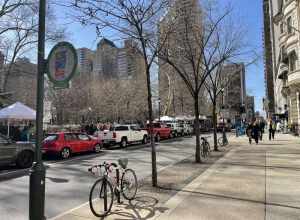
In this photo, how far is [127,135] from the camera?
88.4 ft

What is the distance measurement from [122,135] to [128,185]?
1841 centimetres

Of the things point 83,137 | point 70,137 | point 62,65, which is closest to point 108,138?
point 83,137

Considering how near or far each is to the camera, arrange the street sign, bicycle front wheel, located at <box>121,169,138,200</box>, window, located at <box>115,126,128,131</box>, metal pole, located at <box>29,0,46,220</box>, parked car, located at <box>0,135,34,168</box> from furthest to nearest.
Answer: window, located at <box>115,126,128,131</box>, parked car, located at <box>0,135,34,168</box>, bicycle front wheel, located at <box>121,169,138,200</box>, the street sign, metal pole, located at <box>29,0,46,220</box>

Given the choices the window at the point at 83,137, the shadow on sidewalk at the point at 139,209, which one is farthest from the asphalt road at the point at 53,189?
the window at the point at 83,137

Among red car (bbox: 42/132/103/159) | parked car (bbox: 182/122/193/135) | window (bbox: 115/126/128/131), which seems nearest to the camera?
red car (bbox: 42/132/103/159)

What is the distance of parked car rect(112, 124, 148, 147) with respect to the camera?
25839 mm

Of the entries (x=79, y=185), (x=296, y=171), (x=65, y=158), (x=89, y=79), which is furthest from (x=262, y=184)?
(x=89, y=79)

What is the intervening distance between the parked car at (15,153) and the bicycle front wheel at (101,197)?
839 centimetres

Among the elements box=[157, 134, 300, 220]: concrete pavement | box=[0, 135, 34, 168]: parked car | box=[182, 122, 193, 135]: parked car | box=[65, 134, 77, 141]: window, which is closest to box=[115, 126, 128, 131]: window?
box=[65, 134, 77, 141]: window

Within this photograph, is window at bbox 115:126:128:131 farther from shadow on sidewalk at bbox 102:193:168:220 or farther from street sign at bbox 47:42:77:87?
street sign at bbox 47:42:77:87

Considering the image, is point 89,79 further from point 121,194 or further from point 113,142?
point 121,194

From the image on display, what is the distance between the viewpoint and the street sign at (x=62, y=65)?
5688 mm

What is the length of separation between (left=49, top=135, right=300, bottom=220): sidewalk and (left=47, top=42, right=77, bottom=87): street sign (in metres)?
2.70

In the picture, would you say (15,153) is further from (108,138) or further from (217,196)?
(108,138)
